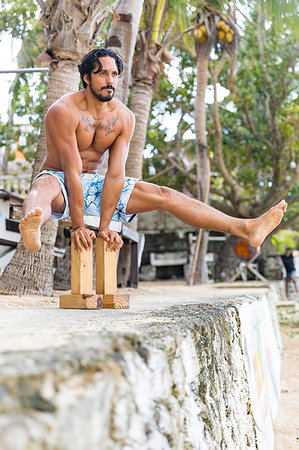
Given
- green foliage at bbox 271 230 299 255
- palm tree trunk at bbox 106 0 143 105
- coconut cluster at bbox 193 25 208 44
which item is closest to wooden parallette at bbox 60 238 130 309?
palm tree trunk at bbox 106 0 143 105

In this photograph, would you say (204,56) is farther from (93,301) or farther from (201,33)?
(93,301)

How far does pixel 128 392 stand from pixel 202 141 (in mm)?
10595

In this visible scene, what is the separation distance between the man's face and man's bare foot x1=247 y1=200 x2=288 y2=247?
110cm

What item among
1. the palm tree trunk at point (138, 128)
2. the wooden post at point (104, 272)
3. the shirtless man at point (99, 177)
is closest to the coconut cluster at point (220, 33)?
the palm tree trunk at point (138, 128)

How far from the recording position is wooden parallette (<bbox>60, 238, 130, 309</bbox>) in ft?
8.37

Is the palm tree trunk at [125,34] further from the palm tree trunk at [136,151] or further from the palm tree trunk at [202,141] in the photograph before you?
the palm tree trunk at [202,141]

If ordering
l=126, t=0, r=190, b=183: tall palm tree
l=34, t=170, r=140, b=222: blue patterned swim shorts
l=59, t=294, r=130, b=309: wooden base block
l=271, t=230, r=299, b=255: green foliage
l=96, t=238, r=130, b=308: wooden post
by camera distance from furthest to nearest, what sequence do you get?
l=271, t=230, r=299, b=255: green foliage → l=126, t=0, r=190, b=183: tall palm tree → l=34, t=170, r=140, b=222: blue patterned swim shorts → l=96, t=238, r=130, b=308: wooden post → l=59, t=294, r=130, b=309: wooden base block

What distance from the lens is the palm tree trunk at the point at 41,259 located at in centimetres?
426

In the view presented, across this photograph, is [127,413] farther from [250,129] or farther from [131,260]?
[250,129]

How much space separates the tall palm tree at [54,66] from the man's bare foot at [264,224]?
2.14 meters

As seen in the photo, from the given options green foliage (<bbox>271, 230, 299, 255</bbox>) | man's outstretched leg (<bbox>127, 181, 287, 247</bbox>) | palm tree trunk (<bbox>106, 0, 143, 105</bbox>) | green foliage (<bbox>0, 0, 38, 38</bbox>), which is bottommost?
man's outstretched leg (<bbox>127, 181, 287, 247</bbox>)

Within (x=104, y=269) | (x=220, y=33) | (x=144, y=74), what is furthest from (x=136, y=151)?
(x=104, y=269)

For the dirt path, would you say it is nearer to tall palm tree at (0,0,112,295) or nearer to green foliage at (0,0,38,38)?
tall palm tree at (0,0,112,295)

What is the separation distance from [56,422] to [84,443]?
0.06 m
